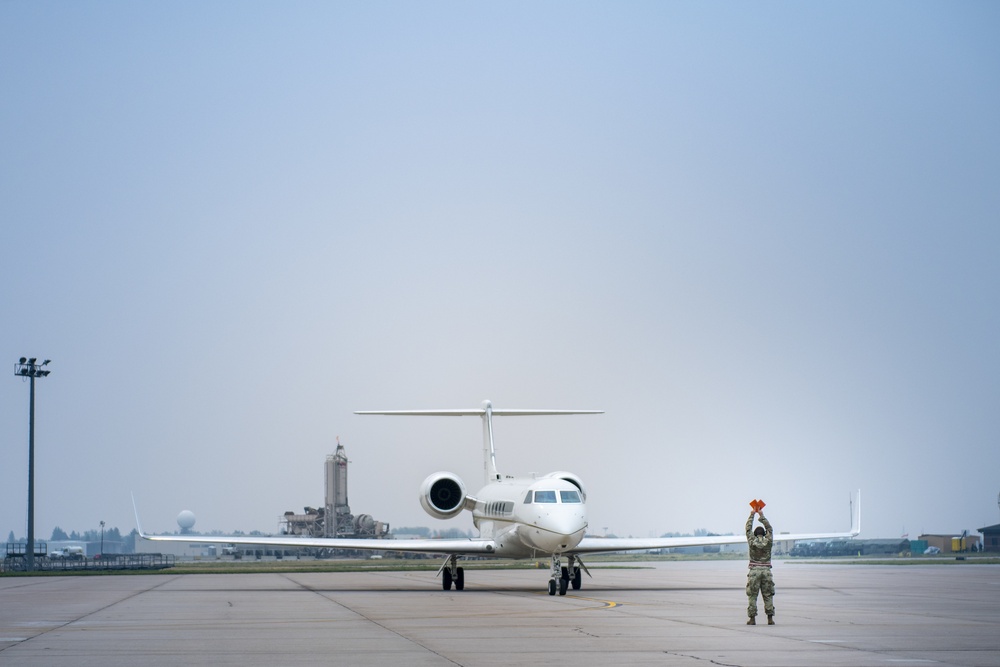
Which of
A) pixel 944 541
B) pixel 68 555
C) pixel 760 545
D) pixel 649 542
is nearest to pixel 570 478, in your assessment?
pixel 649 542

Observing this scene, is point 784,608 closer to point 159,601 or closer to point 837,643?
point 837,643

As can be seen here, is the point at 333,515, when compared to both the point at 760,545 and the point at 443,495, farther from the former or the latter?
the point at 760,545

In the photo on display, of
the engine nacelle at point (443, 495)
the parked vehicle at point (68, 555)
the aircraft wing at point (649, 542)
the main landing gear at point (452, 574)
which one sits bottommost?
the parked vehicle at point (68, 555)

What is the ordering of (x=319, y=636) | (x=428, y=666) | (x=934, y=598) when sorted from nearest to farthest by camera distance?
(x=428, y=666) < (x=319, y=636) < (x=934, y=598)

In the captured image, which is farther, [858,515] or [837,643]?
[858,515]

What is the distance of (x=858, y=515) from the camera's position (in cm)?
3697

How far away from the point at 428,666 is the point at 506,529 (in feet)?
69.0

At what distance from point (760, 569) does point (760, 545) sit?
1.59ft

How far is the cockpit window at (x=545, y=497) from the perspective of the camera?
31805mm

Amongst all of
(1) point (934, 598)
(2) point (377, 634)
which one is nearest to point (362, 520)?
(1) point (934, 598)

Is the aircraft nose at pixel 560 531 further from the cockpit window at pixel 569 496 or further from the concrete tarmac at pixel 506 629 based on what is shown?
the concrete tarmac at pixel 506 629

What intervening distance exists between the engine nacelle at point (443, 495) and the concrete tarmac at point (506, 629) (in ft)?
19.6

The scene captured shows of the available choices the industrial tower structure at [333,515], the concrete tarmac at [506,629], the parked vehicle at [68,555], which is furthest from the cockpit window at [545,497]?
the industrial tower structure at [333,515]

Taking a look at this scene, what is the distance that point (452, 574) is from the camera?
3516cm
